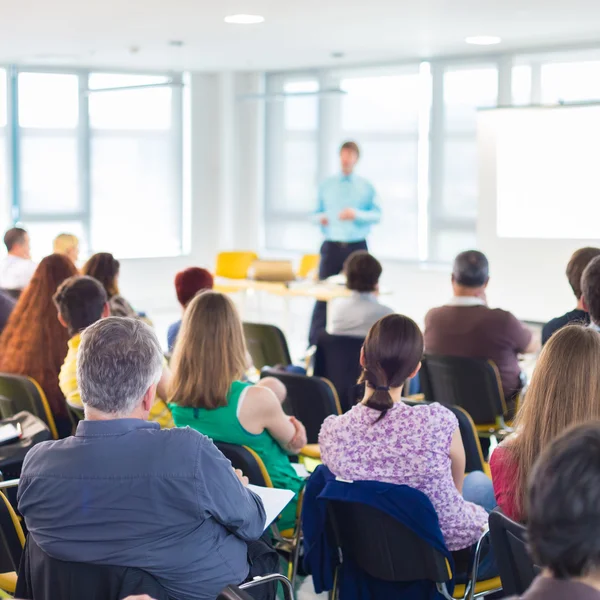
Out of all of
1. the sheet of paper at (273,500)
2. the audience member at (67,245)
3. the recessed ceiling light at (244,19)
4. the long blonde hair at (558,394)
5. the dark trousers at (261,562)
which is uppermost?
the recessed ceiling light at (244,19)

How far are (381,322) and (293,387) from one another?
1.26 metres

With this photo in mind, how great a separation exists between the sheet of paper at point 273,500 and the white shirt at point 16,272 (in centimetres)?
491

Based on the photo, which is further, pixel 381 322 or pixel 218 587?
pixel 381 322

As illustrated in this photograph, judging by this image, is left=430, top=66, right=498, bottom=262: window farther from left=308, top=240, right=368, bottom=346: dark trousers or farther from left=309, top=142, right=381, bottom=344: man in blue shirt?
left=308, top=240, right=368, bottom=346: dark trousers

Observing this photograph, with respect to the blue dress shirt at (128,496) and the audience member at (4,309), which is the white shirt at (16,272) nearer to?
the audience member at (4,309)

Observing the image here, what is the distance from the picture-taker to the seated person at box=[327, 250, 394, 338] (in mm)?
5383

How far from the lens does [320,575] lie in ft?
9.77

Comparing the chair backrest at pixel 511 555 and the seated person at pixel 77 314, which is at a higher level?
the seated person at pixel 77 314

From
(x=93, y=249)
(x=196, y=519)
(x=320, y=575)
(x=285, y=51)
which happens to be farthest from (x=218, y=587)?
(x=93, y=249)

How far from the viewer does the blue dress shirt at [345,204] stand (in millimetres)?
8961

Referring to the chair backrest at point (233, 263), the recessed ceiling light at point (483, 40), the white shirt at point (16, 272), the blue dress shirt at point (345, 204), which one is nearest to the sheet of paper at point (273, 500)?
the white shirt at point (16, 272)

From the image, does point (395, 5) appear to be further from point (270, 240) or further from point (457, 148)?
point (270, 240)

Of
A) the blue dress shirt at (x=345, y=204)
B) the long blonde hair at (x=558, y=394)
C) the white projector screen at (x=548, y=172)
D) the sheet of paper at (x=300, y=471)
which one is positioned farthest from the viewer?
the blue dress shirt at (x=345, y=204)

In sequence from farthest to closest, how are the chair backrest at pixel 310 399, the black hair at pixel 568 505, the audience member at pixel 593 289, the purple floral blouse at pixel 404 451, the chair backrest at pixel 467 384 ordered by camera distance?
the chair backrest at pixel 467 384, the chair backrest at pixel 310 399, the audience member at pixel 593 289, the purple floral blouse at pixel 404 451, the black hair at pixel 568 505
